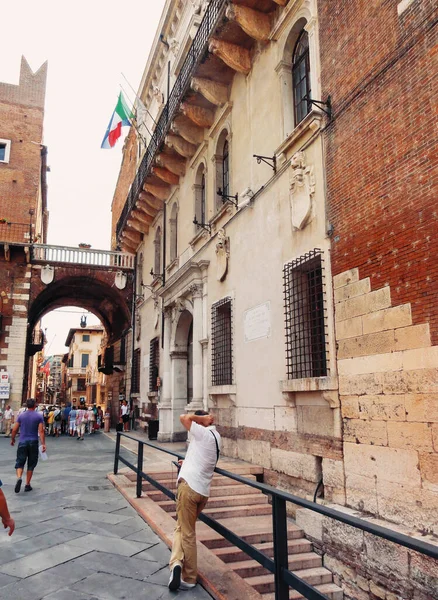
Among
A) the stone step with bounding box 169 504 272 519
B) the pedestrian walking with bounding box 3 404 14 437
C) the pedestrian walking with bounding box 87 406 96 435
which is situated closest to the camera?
the stone step with bounding box 169 504 272 519

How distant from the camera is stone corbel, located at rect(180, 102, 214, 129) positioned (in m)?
12.5

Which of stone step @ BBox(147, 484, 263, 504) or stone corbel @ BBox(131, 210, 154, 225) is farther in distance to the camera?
stone corbel @ BBox(131, 210, 154, 225)

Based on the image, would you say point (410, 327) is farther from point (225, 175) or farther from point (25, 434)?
point (225, 175)

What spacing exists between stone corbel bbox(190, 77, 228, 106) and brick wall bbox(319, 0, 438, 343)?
4.48m

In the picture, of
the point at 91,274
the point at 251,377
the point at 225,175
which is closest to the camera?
the point at 251,377

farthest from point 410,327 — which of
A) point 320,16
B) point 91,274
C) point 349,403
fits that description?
point 91,274

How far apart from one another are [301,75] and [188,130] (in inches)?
194

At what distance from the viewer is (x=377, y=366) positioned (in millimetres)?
6113

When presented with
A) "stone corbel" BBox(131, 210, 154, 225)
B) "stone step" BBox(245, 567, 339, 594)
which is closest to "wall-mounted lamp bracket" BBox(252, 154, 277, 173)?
"stone step" BBox(245, 567, 339, 594)

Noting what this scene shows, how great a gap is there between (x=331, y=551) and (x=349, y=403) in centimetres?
193

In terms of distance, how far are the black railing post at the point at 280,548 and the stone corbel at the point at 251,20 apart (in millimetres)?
9275

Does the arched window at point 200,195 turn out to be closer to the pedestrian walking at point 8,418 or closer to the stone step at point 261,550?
the stone step at point 261,550

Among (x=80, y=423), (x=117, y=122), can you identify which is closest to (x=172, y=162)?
(x=117, y=122)

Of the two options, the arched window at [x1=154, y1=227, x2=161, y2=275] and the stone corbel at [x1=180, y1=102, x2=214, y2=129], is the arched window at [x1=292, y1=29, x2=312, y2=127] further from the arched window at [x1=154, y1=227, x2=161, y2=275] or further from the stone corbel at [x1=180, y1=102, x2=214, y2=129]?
the arched window at [x1=154, y1=227, x2=161, y2=275]
